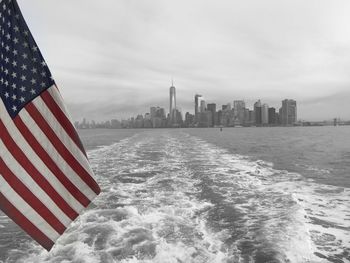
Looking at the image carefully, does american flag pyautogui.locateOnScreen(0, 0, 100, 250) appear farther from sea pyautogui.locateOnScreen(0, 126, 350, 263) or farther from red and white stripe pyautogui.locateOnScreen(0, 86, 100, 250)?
sea pyautogui.locateOnScreen(0, 126, 350, 263)

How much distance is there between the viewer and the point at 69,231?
980 centimetres

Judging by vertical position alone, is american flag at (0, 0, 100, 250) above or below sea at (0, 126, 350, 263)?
above

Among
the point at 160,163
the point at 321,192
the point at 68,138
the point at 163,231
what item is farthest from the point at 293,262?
the point at 160,163

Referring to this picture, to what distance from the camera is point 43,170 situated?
12.9 ft

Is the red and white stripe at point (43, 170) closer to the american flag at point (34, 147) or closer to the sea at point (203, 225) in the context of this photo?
the american flag at point (34, 147)

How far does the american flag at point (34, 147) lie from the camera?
11.9 ft

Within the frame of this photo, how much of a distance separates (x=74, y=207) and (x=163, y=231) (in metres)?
6.32

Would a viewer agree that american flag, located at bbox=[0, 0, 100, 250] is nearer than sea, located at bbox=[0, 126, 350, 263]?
Yes

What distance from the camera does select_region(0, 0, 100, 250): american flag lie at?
3.62 metres

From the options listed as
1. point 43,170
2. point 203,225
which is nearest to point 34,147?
point 43,170

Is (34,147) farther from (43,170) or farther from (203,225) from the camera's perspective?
(203,225)

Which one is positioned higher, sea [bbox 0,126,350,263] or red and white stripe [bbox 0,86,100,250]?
red and white stripe [bbox 0,86,100,250]

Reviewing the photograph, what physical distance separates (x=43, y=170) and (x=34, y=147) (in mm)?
326

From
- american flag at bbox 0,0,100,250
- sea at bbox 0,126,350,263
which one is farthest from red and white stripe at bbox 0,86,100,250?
sea at bbox 0,126,350,263
